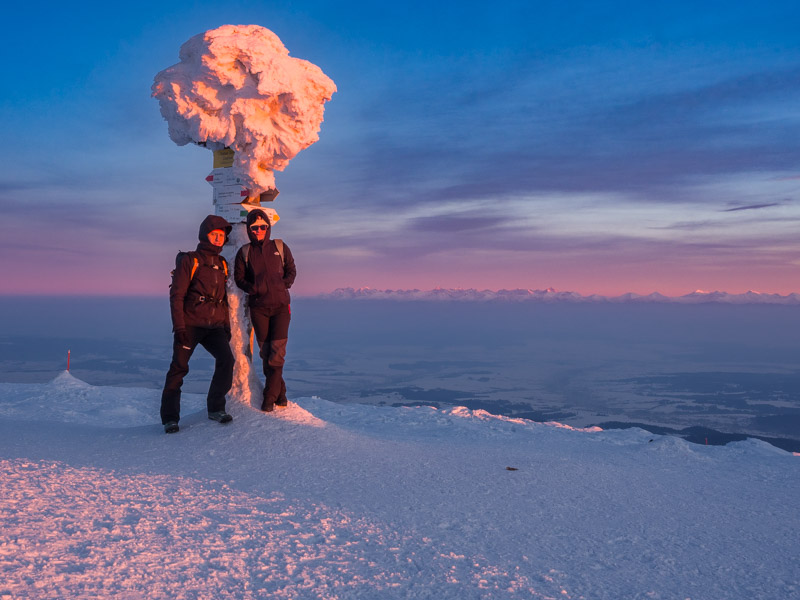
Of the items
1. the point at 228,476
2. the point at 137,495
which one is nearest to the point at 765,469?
the point at 228,476

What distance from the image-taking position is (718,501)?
561cm

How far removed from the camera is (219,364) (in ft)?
24.1

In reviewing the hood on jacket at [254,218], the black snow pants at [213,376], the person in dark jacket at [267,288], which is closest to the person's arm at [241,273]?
the person in dark jacket at [267,288]

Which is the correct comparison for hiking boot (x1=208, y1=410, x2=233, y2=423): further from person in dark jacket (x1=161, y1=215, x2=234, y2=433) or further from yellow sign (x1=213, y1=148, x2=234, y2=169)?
yellow sign (x1=213, y1=148, x2=234, y2=169)

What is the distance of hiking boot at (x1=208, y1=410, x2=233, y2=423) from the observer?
7.27 m

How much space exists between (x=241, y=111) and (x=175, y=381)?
4.13 meters

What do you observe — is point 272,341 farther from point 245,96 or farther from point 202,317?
point 245,96

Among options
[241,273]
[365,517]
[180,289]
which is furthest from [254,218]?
[365,517]

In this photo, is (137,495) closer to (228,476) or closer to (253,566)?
(228,476)

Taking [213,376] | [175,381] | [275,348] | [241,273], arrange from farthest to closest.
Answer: [275,348] → [241,273] → [213,376] → [175,381]

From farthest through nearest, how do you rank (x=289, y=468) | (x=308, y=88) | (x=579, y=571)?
(x=308, y=88) < (x=289, y=468) < (x=579, y=571)

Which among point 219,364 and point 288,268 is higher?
point 288,268

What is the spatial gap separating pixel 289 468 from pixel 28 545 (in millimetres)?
2567

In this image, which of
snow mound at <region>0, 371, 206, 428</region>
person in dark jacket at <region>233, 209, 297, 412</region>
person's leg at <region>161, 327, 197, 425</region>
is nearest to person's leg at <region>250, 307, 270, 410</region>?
person in dark jacket at <region>233, 209, 297, 412</region>
